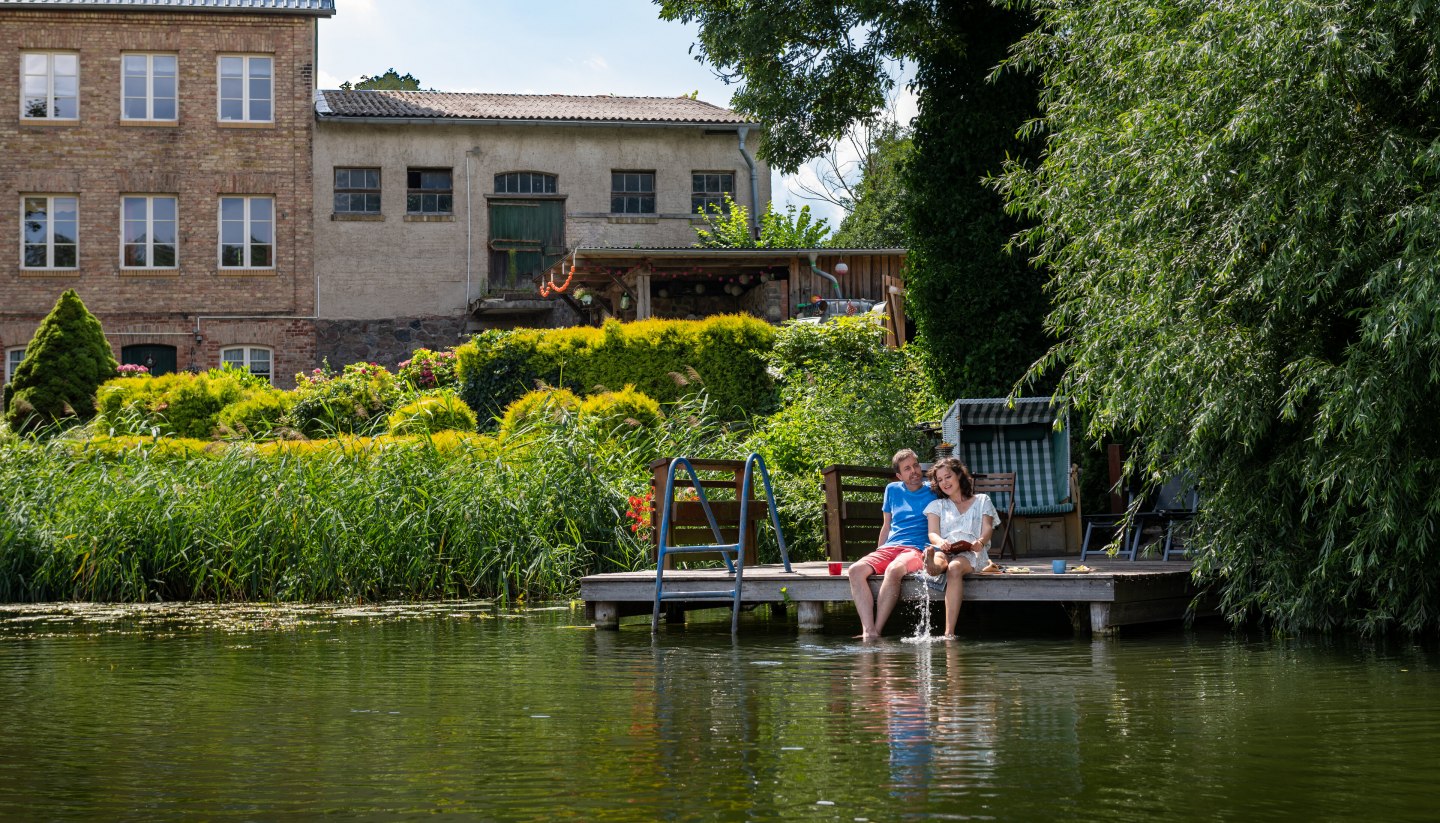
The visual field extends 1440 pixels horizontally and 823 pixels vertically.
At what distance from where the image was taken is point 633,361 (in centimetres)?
2012

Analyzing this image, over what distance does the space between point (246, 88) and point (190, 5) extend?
1.81m

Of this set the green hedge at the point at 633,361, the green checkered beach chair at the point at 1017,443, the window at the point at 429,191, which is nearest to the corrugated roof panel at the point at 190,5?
the window at the point at 429,191

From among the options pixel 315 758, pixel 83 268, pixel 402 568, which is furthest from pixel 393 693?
pixel 83 268

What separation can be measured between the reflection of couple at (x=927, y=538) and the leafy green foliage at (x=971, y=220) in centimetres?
532

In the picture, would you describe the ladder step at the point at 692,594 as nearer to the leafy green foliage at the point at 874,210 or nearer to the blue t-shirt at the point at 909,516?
the blue t-shirt at the point at 909,516

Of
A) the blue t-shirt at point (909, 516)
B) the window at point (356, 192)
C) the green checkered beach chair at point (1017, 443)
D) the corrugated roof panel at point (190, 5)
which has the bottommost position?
the blue t-shirt at point (909, 516)

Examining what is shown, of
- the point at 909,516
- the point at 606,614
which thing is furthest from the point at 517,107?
the point at 909,516

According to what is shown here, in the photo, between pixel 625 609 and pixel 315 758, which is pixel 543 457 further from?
pixel 315 758

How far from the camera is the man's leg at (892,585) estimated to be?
966 cm

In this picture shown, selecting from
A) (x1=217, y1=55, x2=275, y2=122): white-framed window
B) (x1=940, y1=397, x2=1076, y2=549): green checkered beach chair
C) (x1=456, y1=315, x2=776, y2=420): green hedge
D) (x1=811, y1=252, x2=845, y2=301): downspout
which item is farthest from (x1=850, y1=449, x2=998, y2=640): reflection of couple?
(x1=217, y1=55, x2=275, y2=122): white-framed window

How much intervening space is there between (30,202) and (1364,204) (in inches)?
1075

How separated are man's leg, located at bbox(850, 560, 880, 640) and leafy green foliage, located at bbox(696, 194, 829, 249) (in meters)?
21.3

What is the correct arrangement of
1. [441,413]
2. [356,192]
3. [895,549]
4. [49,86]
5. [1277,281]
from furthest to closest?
[356,192]
[49,86]
[441,413]
[895,549]
[1277,281]

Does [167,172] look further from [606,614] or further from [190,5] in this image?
[606,614]
